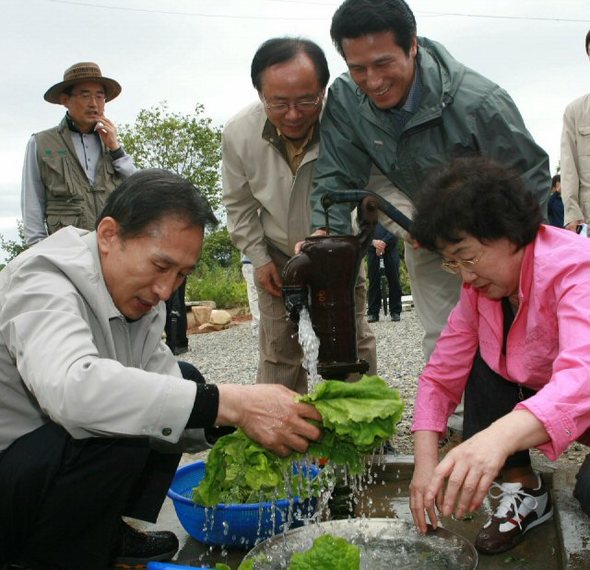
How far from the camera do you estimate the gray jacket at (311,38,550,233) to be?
4234mm

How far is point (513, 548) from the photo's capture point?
11.8ft

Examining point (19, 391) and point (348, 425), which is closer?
point (348, 425)

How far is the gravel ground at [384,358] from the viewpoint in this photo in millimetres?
5766

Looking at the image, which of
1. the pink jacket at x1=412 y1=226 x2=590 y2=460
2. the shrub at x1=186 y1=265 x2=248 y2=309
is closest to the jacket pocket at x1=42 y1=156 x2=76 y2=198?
the pink jacket at x1=412 y1=226 x2=590 y2=460

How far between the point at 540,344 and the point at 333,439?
99 centimetres

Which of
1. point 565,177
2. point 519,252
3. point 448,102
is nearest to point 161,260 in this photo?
point 519,252

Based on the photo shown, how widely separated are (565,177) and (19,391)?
477cm

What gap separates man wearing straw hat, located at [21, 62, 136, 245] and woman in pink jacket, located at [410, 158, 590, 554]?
3.68 metres

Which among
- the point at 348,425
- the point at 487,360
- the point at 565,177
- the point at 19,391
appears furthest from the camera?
the point at 565,177

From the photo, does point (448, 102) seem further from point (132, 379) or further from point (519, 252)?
point (132, 379)

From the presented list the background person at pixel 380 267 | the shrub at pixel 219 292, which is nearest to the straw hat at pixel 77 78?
the background person at pixel 380 267

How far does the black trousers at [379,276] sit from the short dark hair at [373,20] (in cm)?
870

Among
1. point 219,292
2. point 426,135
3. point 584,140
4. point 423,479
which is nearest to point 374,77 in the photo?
point 426,135

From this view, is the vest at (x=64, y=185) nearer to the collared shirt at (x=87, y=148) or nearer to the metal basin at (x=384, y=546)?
the collared shirt at (x=87, y=148)
